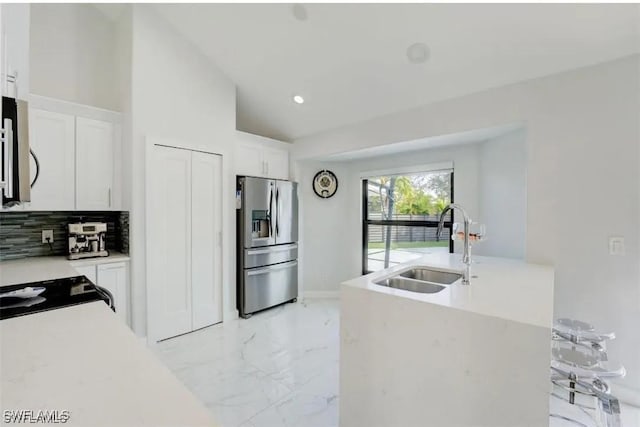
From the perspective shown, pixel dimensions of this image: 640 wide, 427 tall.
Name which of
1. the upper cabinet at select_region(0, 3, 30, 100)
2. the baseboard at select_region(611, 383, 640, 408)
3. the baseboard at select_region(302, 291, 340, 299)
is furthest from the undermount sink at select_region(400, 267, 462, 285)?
the baseboard at select_region(302, 291, 340, 299)

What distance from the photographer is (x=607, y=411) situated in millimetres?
1258

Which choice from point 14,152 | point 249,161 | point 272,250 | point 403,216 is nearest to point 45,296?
point 14,152

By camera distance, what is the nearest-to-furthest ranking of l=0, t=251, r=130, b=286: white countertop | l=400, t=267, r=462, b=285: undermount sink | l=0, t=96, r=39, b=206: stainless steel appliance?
1. l=0, t=96, r=39, b=206: stainless steel appliance
2. l=0, t=251, r=130, b=286: white countertop
3. l=400, t=267, r=462, b=285: undermount sink

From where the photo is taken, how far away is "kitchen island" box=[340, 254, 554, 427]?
115cm

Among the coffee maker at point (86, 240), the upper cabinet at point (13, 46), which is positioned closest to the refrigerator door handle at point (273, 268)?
the coffee maker at point (86, 240)

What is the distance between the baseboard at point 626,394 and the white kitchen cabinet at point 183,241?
11.4ft

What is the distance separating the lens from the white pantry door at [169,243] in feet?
9.40

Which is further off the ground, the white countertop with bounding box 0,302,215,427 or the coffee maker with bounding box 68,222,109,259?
the coffee maker with bounding box 68,222,109,259

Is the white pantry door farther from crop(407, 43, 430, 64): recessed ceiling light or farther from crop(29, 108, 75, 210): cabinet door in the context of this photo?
crop(407, 43, 430, 64): recessed ceiling light

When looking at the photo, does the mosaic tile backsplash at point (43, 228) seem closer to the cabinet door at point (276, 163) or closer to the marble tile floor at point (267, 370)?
the marble tile floor at point (267, 370)

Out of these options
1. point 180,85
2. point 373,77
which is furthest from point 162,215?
point 373,77

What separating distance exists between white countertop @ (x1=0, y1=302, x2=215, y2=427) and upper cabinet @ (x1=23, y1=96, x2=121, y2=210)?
1970mm

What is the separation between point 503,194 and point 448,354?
2.24 meters

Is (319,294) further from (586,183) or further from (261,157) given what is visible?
(586,183)
